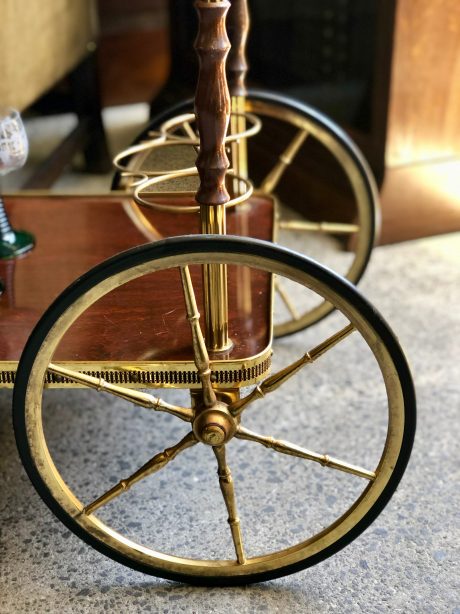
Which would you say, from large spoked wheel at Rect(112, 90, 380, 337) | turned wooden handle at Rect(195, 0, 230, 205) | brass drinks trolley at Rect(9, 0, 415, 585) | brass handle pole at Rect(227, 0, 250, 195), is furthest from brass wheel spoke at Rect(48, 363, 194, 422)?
brass handle pole at Rect(227, 0, 250, 195)

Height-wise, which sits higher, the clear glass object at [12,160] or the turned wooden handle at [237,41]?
the turned wooden handle at [237,41]

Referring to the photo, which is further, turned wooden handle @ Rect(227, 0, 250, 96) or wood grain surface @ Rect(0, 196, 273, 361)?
turned wooden handle @ Rect(227, 0, 250, 96)

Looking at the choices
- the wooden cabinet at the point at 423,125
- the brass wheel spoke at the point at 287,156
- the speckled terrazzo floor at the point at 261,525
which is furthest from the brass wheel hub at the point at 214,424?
the wooden cabinet at the point at 423,125

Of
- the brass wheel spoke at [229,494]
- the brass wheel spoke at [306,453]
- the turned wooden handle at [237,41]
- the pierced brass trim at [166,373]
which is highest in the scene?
the turned wooden handle at [237,41]

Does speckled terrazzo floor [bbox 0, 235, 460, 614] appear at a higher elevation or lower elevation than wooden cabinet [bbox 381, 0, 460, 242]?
lower

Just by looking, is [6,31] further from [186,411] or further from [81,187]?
[186,411]

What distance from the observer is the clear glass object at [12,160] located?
39.1 inches

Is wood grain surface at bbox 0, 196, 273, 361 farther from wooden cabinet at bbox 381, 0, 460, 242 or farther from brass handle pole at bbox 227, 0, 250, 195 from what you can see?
wooden cabinet at bbox 381, 0, 460, 242

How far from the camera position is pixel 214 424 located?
735mm

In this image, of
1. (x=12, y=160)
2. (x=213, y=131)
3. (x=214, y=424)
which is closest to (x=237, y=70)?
(x=12, y=160)

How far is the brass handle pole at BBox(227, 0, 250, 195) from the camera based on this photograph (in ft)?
3.32

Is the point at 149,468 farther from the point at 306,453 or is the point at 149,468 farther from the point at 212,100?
the point at 212,100

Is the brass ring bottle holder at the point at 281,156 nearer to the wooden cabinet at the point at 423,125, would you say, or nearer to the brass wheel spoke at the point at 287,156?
the brass wheel spoke at the point at 287,156

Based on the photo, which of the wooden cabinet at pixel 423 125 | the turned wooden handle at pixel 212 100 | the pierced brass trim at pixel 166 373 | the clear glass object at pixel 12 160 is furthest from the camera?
the wooden cabinet at pixel 423 125
